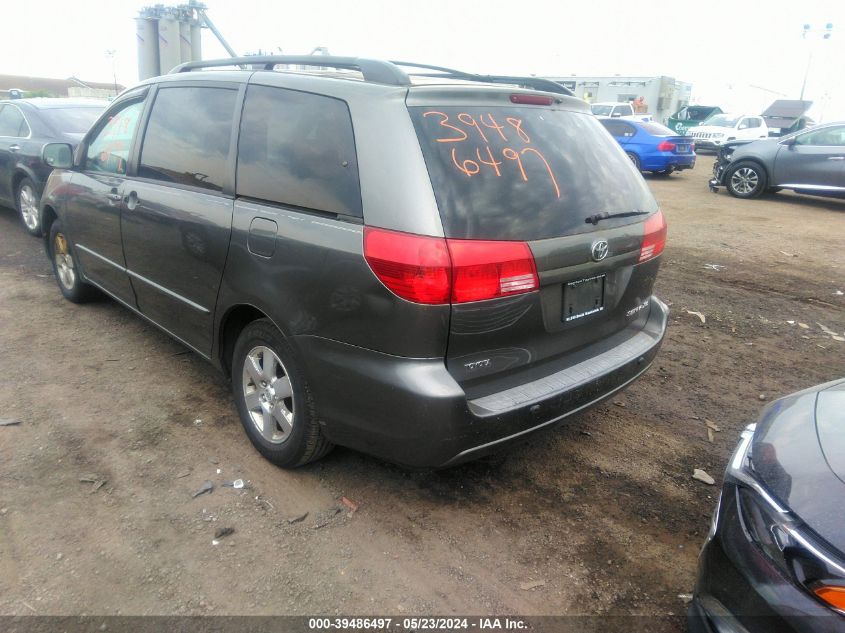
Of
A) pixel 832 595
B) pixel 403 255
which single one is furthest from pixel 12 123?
pixel 832 595

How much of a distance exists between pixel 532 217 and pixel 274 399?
147 centimetres

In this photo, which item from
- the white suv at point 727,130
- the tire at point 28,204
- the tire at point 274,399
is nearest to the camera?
the tire at point 274,399

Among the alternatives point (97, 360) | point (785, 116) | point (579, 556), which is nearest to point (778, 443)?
point (579, 556)

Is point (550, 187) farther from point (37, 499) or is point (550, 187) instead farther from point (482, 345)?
point (37, 499)

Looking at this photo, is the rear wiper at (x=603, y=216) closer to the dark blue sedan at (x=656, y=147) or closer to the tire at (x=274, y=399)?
the tire at (x=274, y=399)

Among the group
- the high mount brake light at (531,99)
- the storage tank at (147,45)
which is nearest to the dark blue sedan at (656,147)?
the storage tank at (147,45)

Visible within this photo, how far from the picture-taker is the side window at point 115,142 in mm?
3957

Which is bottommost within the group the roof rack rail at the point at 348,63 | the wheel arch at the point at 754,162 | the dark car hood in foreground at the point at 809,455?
the dark car hood in foreground at the point at 809,455

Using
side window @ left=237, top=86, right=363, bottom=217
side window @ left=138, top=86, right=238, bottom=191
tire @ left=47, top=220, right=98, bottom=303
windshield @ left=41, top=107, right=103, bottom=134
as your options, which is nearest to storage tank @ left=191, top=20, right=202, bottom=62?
windshield @ left=41, top=107, right=103, bottom=134

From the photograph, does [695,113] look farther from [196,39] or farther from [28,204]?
[28,204]

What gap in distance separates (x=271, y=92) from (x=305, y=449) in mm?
1670

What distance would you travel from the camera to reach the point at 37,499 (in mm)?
2789

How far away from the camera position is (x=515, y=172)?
2.50m

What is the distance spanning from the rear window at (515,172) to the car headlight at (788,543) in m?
1.16
